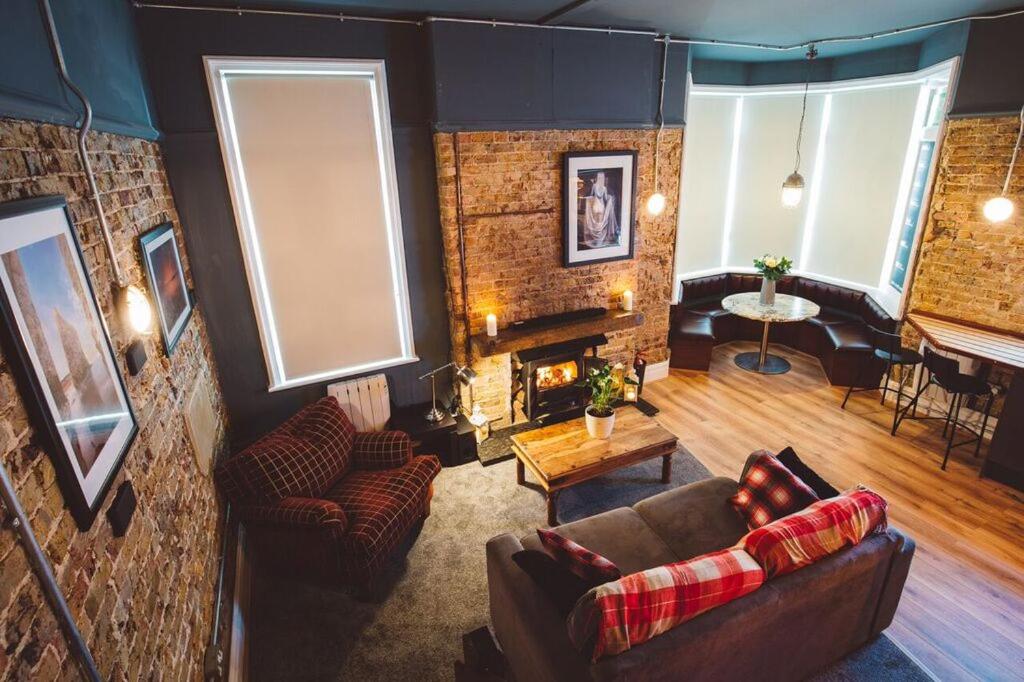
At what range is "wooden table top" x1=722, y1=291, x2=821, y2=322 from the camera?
18.8ft

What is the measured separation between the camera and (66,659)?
1.25 meters

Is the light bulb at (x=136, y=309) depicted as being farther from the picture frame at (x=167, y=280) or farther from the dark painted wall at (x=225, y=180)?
the dark painted wall at (x=225, y=180)

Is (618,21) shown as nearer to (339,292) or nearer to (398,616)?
(339,292)

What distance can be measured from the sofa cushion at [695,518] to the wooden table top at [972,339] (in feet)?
8.08

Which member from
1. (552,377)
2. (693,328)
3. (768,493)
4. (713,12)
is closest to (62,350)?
(768,493)

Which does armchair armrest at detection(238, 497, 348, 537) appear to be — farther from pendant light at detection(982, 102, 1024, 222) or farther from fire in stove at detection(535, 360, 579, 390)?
pendant light at detection(982, 102, 1024, 222)

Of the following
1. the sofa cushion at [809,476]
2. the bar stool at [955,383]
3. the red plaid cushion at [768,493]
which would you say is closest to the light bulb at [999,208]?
the bar stool at [955,383]

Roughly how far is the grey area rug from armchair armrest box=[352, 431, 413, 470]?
1.80ft

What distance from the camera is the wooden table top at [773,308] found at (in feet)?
18.8

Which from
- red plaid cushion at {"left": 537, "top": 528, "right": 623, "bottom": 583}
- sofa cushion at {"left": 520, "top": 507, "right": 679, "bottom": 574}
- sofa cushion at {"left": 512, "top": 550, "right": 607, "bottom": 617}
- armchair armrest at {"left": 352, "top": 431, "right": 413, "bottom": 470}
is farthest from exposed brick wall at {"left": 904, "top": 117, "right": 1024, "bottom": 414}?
armchair armrest at {"left": 352, "top": 431, "right": 413, "bottom": 470}

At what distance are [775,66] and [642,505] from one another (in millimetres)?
5891

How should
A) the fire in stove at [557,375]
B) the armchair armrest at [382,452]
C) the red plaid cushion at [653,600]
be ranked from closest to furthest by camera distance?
the red plaid cushion at [653,600]
the armchair armrest at [382,452]
the fire in stove at [557,375]

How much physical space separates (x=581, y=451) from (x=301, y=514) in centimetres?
196

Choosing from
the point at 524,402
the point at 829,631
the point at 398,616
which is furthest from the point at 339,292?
the point at 829,631
